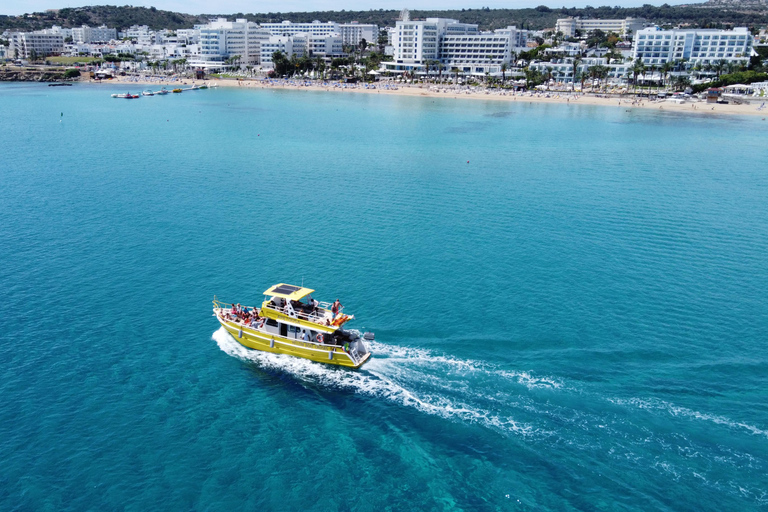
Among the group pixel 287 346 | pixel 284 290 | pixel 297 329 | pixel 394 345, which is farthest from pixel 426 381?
pixel 284 290

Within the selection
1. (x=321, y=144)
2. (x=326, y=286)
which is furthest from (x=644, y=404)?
(x=321, y=144)

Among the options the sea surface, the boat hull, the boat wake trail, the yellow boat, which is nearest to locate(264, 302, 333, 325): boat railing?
the yellow boat

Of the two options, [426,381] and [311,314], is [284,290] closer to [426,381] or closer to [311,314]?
[311,314]

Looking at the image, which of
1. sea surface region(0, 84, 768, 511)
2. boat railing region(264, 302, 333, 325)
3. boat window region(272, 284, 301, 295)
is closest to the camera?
sea surface region(0, 84, 768, 511)

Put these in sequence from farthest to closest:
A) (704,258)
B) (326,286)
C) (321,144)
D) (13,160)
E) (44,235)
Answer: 1. (321,144)
2. (13,160)
3. (44,235)
4. (704,258)
5. (326,286)

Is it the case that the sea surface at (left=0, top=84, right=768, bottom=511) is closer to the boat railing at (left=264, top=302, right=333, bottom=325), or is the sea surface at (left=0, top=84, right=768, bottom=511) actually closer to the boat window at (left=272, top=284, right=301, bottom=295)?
the boat railing at (left=264, top=302, right=333, bottom=325)

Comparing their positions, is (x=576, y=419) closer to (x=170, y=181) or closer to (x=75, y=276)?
(x=75, y=276)
